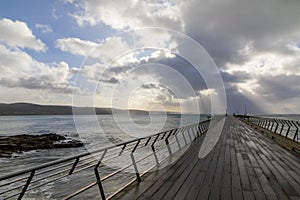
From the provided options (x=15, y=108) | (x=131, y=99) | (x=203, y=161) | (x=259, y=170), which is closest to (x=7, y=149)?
(x=131, y=99)

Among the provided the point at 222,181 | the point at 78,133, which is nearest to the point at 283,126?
the point at 222,181

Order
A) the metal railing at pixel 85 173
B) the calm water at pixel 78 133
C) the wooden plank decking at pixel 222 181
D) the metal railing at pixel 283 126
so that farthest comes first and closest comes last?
the calm water at pixel 78 133
the metal railing at pixel 283 126
the wooden plank decking at pixel 222 181
the metal railing at pixel 85 173

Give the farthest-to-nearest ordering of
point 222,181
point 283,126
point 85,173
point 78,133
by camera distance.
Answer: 1. point 78,133
2. point 283,126
3. point 85,173
4. point 222,181

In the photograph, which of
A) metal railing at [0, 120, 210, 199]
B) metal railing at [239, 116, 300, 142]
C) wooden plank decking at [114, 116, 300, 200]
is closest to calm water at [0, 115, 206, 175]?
metal railing at [0, 120, 210, 199]

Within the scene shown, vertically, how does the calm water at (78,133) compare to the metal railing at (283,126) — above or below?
below

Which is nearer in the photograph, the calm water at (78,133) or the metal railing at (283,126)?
the metal railing at (283,126)

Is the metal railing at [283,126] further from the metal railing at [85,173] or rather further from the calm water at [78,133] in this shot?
the calm water at [78,133]

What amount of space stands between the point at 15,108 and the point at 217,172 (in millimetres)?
212198

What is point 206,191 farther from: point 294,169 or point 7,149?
point 7,149

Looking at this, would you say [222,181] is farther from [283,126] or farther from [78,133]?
[78,133]

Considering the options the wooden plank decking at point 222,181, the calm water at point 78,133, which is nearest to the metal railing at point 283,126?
the wooden plank decking at point 222,181

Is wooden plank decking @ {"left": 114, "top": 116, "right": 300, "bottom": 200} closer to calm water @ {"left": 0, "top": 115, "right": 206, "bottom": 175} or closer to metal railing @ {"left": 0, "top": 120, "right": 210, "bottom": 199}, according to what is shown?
metal railing @ {"left": 0, "top": 120, "right": 210, "bottom": 199}

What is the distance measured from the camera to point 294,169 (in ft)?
20.3

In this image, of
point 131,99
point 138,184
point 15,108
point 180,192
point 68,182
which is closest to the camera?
point 180,192
